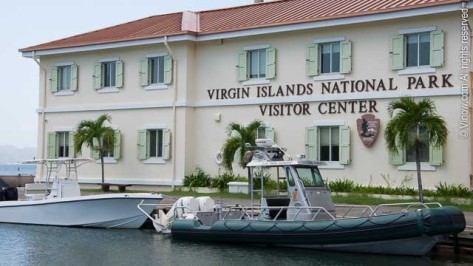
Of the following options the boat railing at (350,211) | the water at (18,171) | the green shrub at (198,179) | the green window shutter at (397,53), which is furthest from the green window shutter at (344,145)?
the water at (18,171)

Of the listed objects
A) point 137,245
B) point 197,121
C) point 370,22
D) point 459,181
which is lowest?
point 137,245

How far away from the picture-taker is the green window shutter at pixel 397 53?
85.4 feet

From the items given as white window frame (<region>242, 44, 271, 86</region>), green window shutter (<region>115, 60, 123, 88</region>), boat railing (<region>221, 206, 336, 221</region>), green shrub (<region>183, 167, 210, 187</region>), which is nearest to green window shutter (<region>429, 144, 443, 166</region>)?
boat railing (<region>221, 206, 336, 221</region>)

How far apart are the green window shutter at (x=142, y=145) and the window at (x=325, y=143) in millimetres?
7110

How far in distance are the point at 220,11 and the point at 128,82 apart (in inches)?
193

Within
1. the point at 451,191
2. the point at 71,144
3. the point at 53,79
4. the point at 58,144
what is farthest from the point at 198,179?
the point at 451,191

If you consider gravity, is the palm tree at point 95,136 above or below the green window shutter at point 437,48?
below

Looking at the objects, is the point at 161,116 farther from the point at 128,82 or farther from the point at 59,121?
the point at 59,121

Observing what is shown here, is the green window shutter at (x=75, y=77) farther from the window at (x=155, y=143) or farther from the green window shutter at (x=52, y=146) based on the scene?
the window at (x=155, y=143)

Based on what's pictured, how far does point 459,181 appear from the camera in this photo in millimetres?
24828

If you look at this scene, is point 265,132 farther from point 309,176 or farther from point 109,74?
point 309,176

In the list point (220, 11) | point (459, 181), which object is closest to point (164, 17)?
point (220, 11)

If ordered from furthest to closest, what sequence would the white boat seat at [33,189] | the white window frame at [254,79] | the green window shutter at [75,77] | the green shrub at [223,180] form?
1. the green window shutter at [75,77]
2. the green shrub at [223,180]
3. the white window frame at [254,79]
4. the white boat seat at [33,189]

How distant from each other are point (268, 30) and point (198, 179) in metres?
6.17
